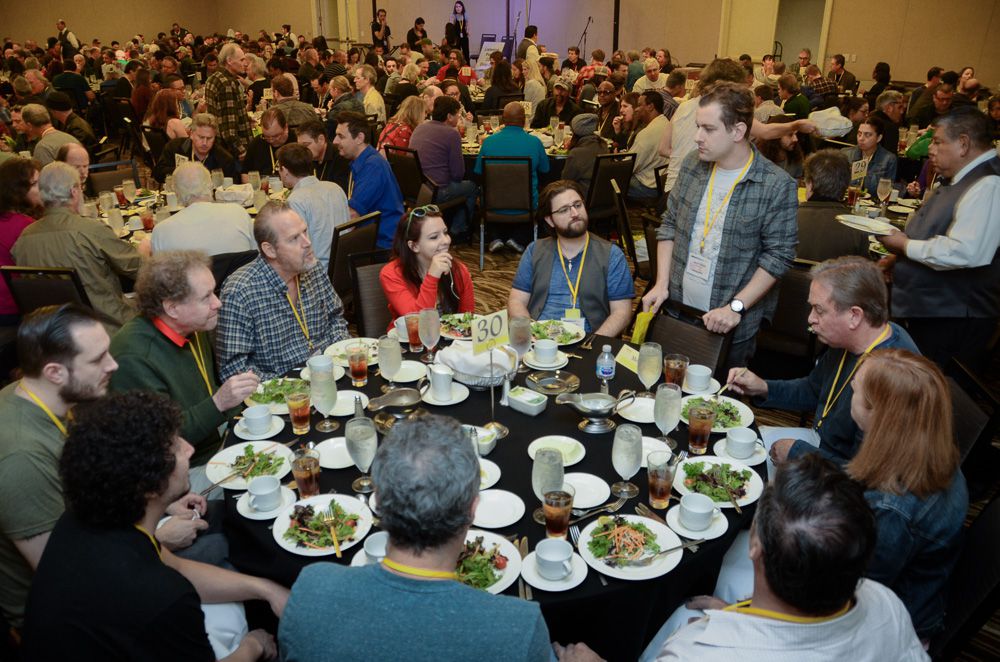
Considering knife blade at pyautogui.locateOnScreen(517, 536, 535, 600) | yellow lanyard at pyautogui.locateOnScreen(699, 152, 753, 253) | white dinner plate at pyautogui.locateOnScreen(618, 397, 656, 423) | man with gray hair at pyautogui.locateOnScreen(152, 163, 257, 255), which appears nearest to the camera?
knife blade at pyautogui.locateOnScreen(517, 536, 535, 600)

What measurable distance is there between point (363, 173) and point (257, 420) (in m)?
3.40

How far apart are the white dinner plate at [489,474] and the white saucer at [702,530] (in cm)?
50

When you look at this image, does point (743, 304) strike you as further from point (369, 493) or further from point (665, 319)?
point (369, 493)

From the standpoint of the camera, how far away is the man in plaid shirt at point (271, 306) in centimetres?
295

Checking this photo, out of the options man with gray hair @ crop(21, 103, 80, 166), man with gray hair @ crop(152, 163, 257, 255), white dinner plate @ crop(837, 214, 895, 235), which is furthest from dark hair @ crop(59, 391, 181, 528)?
man with gray hair @ crop(21, 103, 80, 166)

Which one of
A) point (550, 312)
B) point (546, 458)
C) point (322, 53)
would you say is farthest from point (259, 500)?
point (322, 53)

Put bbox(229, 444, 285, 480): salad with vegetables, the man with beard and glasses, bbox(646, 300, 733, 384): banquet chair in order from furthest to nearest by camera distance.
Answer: the man with beard and glasses
bbox(646, 300, 733, 384): banquet chair
bbox(229, 444, 285, 480): salad with vegetables

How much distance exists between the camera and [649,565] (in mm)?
1778

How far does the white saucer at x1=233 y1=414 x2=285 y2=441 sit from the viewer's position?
2354mm

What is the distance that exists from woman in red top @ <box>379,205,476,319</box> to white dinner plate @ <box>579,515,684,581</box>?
1.70 m

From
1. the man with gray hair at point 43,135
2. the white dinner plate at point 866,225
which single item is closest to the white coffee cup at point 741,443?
the white dinner plate at point 866,225

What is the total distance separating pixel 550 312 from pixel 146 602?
240cm

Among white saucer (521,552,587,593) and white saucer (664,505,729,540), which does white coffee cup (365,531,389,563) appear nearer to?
white saucer (521,552,587,593)

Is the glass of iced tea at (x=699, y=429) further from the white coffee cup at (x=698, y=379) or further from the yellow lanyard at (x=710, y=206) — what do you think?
the yellow lanyard at (x=710, y=206)
